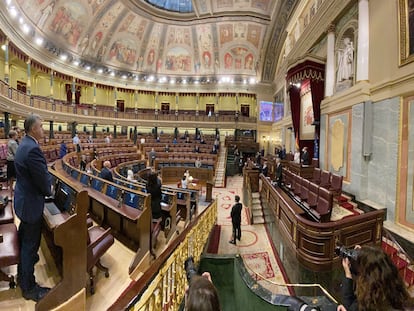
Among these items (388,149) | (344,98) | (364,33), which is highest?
(364,33)

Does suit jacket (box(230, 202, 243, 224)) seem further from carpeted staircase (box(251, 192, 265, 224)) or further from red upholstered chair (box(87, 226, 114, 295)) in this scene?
red upholstered chair (box(87, 226, 114, 295))

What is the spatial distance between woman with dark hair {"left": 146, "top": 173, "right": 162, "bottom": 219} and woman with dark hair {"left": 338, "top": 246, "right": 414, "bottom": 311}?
3300mm

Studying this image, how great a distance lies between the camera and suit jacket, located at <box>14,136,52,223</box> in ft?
6.32

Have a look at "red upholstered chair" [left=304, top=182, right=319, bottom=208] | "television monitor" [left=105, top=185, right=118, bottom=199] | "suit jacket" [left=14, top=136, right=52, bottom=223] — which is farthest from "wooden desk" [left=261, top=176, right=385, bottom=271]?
"suit jacket" [left=14, top=136, right=52, bottom=223]

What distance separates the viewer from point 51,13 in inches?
595

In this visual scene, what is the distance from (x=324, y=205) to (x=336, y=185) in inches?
82.3

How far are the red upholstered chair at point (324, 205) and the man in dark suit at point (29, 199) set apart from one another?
4.83m

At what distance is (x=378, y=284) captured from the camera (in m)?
1.25

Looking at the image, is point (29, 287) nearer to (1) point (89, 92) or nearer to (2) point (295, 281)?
(2) point (295, 281)

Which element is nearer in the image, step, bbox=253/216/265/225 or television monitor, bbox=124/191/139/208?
television monitor, bbox=124/191/139/208

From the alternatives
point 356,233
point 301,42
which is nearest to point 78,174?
point 356,233

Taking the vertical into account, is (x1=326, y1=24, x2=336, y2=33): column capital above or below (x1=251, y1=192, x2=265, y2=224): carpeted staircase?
above

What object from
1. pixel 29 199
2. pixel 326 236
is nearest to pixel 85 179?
pixel 29 199

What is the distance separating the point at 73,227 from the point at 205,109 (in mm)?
26875
